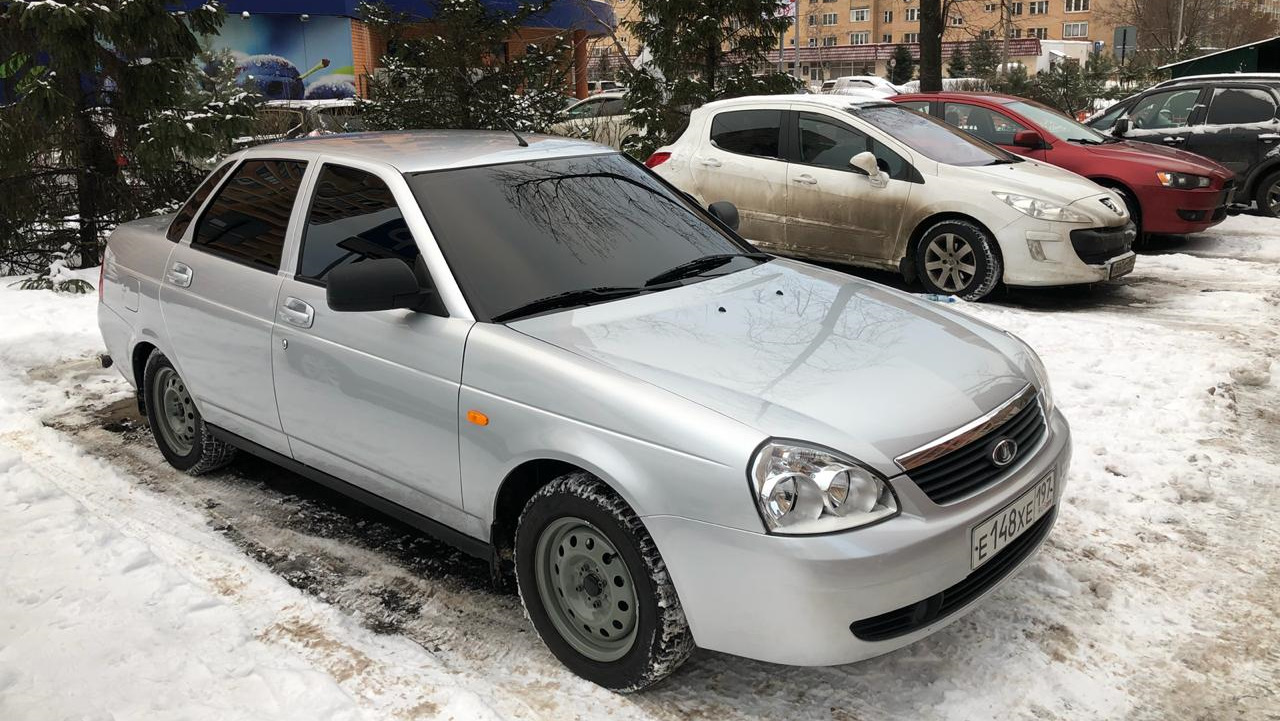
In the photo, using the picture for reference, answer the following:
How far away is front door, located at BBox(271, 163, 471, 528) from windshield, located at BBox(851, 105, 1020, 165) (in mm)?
5659

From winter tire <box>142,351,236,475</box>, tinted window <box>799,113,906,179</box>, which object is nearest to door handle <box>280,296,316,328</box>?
winter tire <box>142,351,236,475</box>

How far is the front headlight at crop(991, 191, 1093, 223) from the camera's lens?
7863 mm

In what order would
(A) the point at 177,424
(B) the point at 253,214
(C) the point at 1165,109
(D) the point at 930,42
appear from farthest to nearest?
(D) the point at 930,42 < (C) the point at 1165,109 < (A) the point at 177,424 < (B) the point at 253,214

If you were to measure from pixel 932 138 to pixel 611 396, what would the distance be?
6.64m

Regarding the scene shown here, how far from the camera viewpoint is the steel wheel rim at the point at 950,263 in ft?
26.8

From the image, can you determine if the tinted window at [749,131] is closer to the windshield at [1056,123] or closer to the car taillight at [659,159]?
the car taillight at [659,159]

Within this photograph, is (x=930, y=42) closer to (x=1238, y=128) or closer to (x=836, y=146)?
(x=1238, y=128)

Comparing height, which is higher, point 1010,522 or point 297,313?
point 297,313

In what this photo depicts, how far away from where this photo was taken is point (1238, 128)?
12312 millimetres

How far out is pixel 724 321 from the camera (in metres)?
3.48

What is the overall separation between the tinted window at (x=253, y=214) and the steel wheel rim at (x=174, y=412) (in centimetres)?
76

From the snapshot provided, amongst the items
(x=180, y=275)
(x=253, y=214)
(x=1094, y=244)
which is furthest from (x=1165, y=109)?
(x=180, y=275)

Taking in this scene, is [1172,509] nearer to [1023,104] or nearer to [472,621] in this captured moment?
[472,621]

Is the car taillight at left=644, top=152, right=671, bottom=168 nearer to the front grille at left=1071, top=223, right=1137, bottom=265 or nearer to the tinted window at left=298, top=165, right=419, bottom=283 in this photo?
the front grille at left=1071, top=223, right=1137, bottom=265
